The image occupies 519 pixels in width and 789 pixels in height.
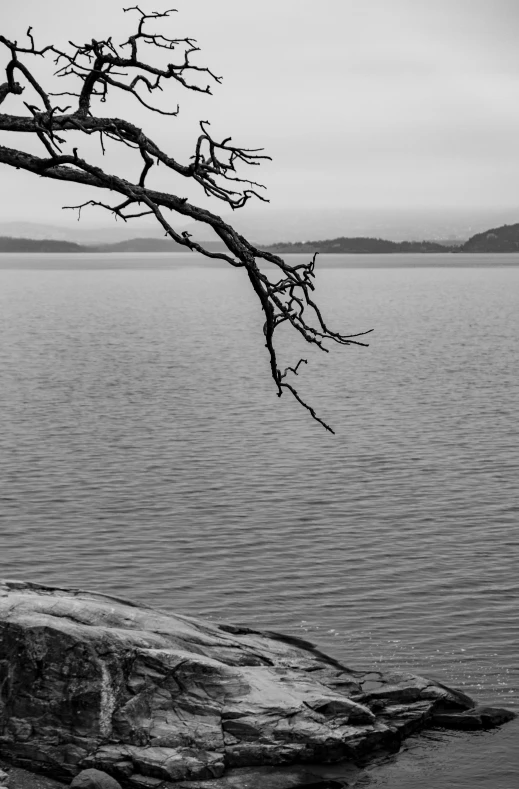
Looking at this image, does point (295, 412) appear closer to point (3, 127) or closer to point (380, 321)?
point (3, 127)

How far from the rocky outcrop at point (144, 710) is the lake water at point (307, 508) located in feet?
5.22

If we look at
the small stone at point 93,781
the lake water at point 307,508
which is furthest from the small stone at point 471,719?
the small stone at point 93,781

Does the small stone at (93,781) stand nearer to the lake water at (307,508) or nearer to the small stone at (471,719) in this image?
the lake water at (307,508)

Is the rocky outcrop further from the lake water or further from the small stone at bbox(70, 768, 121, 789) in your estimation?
the lake water

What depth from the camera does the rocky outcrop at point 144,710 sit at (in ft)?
60.2

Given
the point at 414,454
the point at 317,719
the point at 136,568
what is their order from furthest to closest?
the point at 414,454
the point at 136,568
the point at 317,719

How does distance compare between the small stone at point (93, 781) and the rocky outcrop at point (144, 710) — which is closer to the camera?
the small stone at point (93, 781)

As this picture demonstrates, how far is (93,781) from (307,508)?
2033 centimetres

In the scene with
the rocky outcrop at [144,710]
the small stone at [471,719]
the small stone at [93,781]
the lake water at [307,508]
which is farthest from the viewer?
the lake water at [307,508]

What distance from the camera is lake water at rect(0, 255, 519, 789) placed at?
25.7 m

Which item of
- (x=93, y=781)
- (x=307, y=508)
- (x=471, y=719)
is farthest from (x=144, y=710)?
(x=307, y=508)

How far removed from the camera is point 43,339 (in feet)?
345

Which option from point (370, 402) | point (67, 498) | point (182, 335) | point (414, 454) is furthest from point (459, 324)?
point (67, 498)

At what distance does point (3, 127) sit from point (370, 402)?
160 ft
